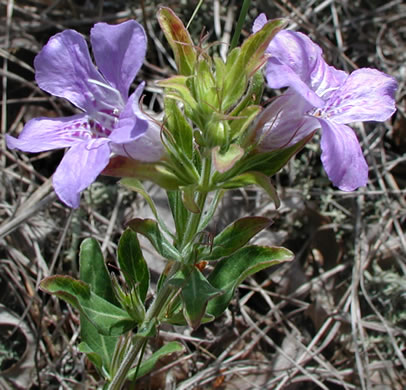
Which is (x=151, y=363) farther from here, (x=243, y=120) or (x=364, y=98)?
(x=364, y=98)

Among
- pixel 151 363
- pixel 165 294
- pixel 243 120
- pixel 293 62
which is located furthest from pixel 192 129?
pixel 151 363

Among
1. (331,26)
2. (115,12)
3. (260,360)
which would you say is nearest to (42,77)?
(260,360)

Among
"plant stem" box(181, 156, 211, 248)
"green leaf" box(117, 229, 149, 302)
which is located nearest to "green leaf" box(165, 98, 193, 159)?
"plant stem" box(181, 156, 211, 248)

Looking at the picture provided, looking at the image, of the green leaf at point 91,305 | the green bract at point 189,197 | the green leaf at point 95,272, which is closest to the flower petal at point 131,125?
the green bract at point 189,197

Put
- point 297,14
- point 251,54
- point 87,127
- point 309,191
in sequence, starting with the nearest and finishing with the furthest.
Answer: point 251,54
point 87,127
point 309,191
point 297,14

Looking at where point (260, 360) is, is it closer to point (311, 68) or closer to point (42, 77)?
point (311, 68)

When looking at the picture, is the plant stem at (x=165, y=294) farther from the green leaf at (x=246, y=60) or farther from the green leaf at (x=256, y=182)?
the green leaf at (x=246, y=60)

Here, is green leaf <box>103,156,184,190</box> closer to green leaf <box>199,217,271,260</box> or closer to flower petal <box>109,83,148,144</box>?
flower petal <box>109,83,148,144</box>
